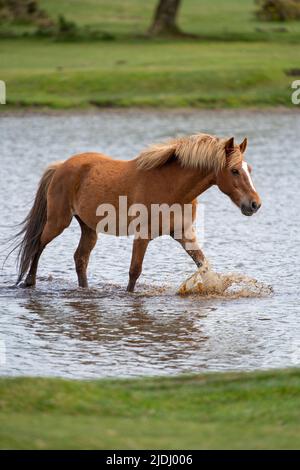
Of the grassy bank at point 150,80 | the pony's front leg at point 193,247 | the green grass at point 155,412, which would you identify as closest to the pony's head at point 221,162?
the pony's front leg at point 193,247

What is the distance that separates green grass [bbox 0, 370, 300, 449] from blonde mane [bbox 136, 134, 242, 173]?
282cm

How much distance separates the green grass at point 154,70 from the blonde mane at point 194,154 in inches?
547

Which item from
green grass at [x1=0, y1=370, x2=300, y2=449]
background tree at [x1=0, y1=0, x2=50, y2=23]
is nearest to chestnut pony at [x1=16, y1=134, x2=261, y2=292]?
green grass at [x1=0, y1=370, x2=300, y2=449]

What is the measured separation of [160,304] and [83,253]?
1093 millimetres

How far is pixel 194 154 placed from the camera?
34.9ft

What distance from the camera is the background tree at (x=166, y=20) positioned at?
32875 mm

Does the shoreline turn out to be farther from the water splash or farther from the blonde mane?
the blonde mane

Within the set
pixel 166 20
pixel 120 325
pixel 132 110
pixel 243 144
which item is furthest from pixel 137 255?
pixel 166 20

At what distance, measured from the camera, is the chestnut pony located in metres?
10.5

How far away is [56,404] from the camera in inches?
285

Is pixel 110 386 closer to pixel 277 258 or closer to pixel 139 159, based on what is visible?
pixel 139 159

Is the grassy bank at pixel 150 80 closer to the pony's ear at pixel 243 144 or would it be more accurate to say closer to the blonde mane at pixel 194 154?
the blonde mane at pixel 194 154
